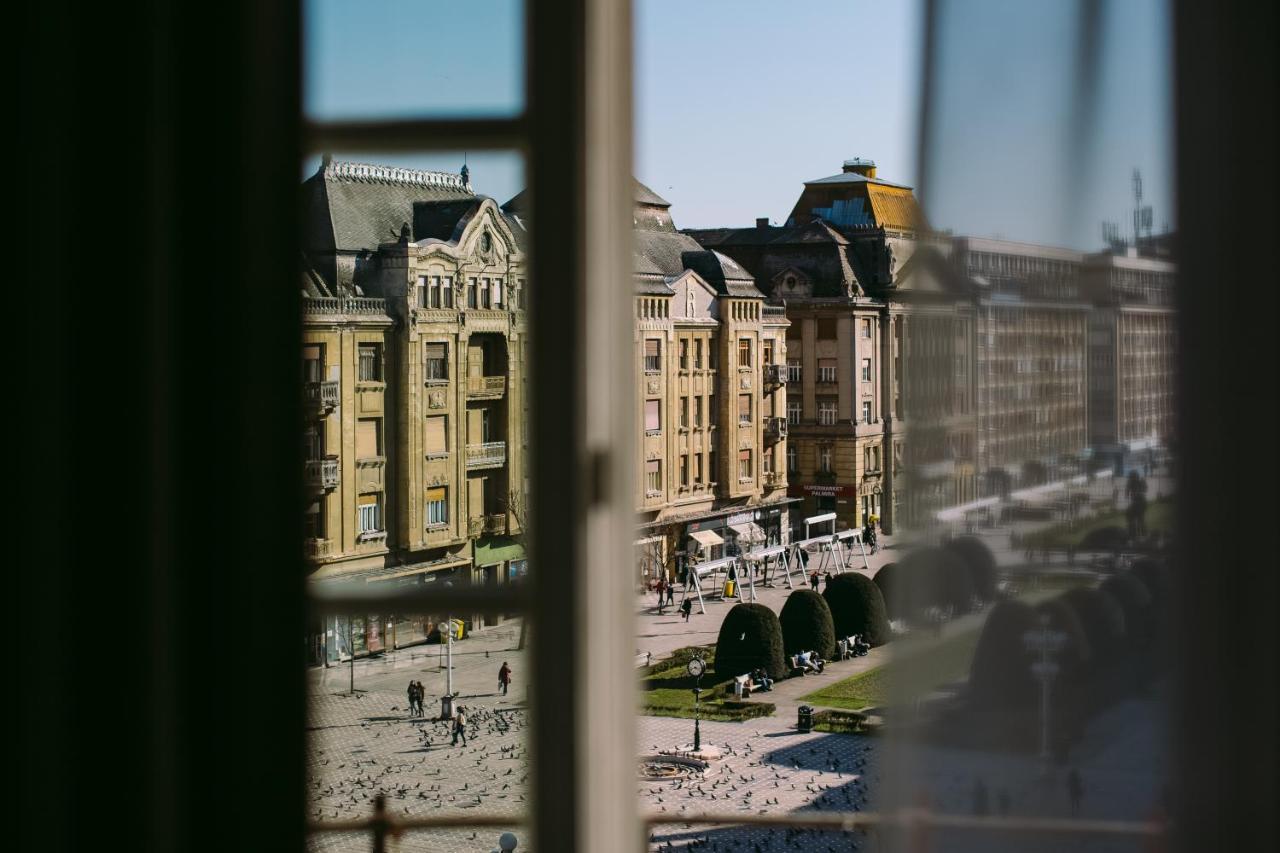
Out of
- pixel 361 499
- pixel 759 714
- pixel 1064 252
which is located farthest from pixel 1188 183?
pixel 759 714

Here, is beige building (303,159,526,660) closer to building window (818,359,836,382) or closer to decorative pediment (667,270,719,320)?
decorative pediment (667,270,719,320)

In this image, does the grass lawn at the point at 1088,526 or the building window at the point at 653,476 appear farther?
the building window at the point at 653,476

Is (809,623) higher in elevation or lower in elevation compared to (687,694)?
higher

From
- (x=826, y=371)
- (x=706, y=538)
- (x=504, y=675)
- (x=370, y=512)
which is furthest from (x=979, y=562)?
(x=826, y=371)

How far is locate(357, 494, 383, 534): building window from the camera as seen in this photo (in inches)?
28.0

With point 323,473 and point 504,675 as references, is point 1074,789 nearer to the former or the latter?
point 504,675

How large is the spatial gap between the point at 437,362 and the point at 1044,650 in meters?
0.36

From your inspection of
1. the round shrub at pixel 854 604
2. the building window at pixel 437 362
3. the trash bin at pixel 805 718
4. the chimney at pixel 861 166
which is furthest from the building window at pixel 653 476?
the building window at pixel 437 362

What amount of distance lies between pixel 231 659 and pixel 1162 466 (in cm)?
44

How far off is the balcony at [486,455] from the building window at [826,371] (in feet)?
24.2

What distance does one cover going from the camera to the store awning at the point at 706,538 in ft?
23.3

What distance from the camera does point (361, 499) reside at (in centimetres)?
73

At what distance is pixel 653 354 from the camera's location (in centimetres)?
831

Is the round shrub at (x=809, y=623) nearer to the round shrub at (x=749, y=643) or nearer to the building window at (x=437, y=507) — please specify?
the round shrub at (x=749, y=643)
